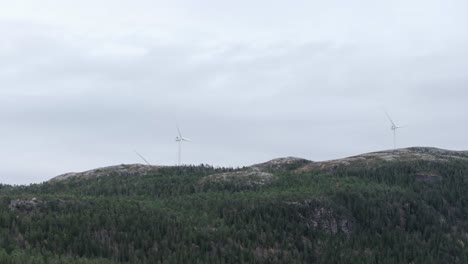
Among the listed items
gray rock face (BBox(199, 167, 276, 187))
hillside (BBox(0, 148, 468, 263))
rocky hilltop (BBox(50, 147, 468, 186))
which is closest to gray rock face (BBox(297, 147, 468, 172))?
rocky hilltop (BBox(50, 147, 468, 186))

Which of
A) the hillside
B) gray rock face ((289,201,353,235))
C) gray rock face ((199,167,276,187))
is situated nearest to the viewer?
the hillside

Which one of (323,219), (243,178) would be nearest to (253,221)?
(323,219)

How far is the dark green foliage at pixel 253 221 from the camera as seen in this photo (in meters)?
108

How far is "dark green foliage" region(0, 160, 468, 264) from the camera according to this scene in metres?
108

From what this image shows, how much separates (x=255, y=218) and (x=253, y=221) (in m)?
2.43

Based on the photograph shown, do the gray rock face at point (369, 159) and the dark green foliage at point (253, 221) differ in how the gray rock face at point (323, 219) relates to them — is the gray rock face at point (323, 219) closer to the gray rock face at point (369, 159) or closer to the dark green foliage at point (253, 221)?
the dark green foliage at point (253, 221)

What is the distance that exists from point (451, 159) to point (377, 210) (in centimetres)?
5316

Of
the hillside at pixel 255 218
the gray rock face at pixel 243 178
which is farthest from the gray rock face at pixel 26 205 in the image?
the gray rock face at pixel 243 178

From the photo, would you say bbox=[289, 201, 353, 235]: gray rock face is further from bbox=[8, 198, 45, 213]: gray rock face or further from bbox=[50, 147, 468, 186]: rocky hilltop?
bbox=[8, 198, 45, 213]: gray rock face

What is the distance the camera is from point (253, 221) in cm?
12738

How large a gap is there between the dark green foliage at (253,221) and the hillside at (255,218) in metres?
0.24

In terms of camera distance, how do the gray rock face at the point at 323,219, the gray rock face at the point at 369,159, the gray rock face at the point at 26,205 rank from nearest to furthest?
the gray rock face at the point at 26,205 → the gray rock face at the point at 323,219 → the gray rock face at the point at 369,159

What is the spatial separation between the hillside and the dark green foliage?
241 mm

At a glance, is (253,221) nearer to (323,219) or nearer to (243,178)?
(323,219)
